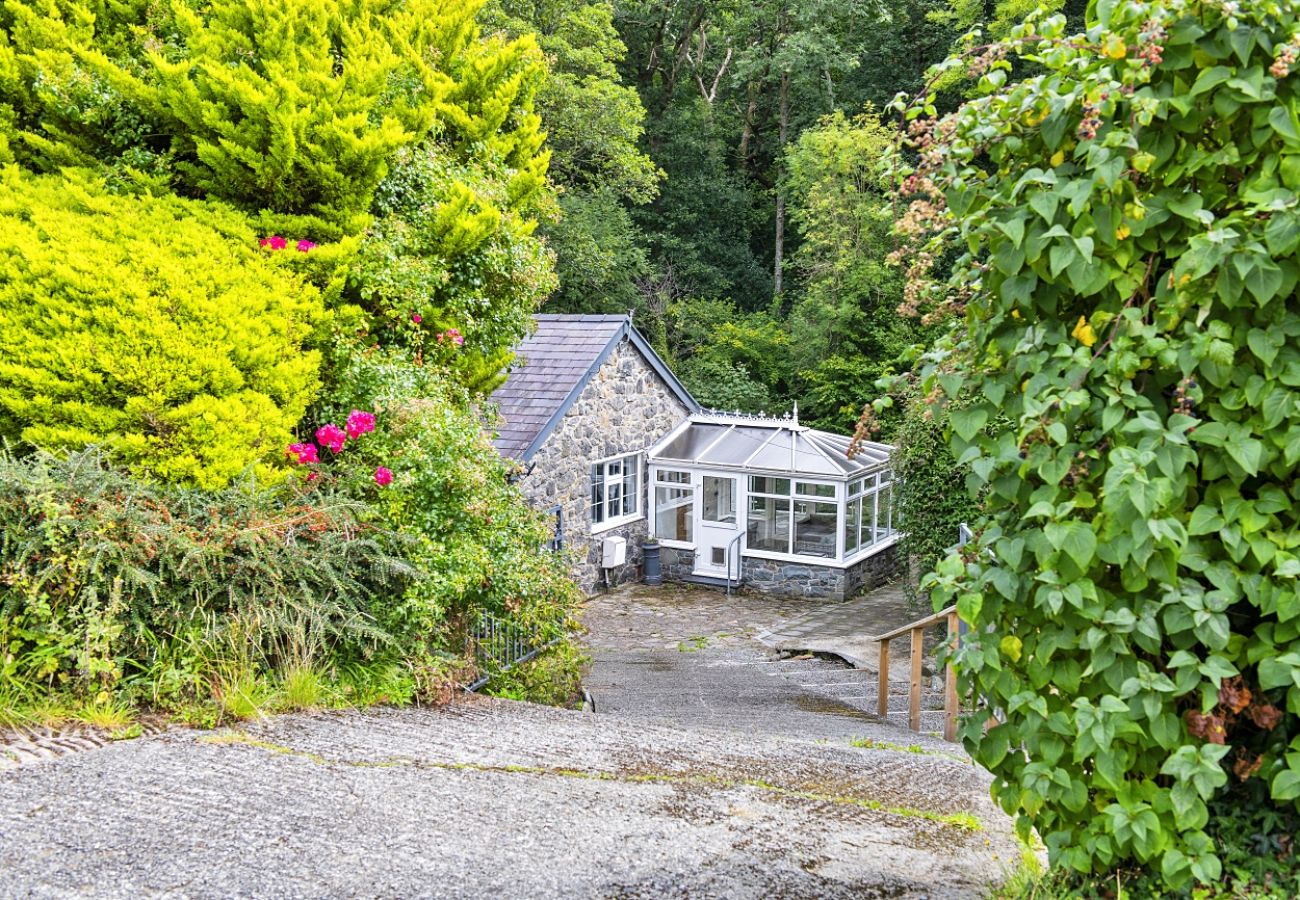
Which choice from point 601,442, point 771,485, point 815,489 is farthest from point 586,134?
point 815,489

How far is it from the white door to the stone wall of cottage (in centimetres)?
96

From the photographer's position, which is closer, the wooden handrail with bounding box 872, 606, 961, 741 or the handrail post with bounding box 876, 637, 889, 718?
the wooden handrail with bounding box 872, 606, 961, 741

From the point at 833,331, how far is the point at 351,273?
60.1 feet

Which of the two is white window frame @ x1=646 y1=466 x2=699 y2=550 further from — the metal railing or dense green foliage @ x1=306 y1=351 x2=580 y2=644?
dense green foliage @ x1=306 y1=351 x2=580 y2=644

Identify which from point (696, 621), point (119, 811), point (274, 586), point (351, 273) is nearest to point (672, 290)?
point (696, 621)

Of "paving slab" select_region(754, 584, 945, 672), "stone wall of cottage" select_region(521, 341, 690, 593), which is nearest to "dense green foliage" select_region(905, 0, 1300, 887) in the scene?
"paving slab" select_region(754, 584, 945, 672)

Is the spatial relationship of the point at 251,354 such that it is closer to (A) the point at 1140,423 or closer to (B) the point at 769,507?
(A) the point at 1140,423

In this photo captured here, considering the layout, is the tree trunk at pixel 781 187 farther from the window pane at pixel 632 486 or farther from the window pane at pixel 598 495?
the window pane at pixel 598 495

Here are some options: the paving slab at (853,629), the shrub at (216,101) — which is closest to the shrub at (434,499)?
the shrub at (216,101)

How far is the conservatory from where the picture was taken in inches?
680

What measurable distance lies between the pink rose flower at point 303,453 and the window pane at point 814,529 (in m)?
11.6

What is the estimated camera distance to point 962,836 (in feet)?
14.1

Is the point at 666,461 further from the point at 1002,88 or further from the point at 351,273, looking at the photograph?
the point at 1002,88

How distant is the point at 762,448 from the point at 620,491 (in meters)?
2.58
